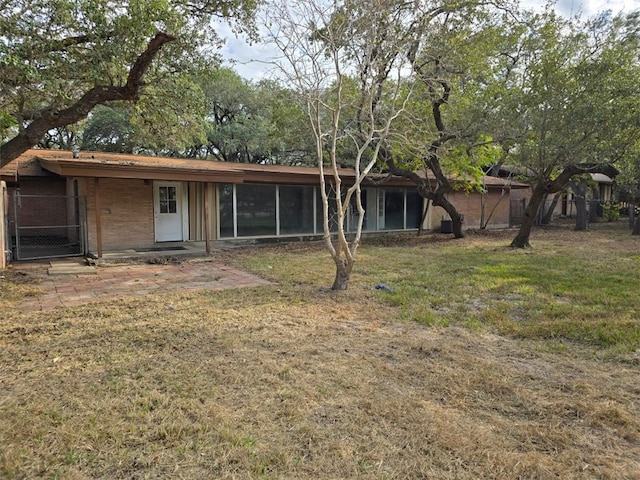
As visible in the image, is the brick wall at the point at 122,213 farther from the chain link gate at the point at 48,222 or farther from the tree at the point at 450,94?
the tree at the point at 450,94

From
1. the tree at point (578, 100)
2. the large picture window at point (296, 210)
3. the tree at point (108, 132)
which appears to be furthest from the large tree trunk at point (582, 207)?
the tree at point (108, 132)

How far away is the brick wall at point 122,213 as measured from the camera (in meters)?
10.8

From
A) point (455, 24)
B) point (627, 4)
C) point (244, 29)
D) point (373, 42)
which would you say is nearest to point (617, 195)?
point (627, 4)

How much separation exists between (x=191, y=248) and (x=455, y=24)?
8.79 metres

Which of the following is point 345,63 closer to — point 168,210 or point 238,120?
point 168,210

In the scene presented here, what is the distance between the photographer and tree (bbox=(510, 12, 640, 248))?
30.8 ft

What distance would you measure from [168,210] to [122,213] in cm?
134

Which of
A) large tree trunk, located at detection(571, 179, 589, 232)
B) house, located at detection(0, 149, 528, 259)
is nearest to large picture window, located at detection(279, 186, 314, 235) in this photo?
house, located at detection(0, 149, 528, 259)

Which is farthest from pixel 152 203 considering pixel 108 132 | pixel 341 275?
pixel 108 132

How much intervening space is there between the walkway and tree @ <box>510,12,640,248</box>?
312 inches

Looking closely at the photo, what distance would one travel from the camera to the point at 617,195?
781 inches

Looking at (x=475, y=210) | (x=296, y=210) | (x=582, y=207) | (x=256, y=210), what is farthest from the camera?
(x=475, y=210)

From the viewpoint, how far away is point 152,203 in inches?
468

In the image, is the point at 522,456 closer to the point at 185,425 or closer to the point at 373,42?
the point at 185,425
